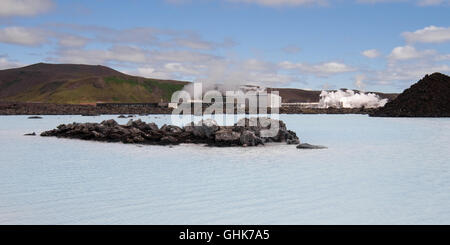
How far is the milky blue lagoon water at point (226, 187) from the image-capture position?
353 inches

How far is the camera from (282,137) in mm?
26297

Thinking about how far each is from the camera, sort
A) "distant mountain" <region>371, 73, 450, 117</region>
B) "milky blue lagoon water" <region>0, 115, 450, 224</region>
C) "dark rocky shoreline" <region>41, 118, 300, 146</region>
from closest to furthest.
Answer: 1. "milky blue lagoon water" <region>0, 115, 450, 224</region>
2. "dark rocky shoreline" <region>41, 118, 300, 146</region>
3. "distant mountain" <region>371, 73, 450, 117</region>

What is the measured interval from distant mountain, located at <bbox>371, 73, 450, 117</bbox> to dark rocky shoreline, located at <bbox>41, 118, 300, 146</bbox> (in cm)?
6065

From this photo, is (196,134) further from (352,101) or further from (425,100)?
(352,101)

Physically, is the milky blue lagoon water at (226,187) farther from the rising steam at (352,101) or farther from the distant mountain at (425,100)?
the rising steam at (352,101)

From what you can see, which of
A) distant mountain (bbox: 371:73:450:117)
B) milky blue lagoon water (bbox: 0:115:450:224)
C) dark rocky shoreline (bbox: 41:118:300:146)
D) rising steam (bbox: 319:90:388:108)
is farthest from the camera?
rising steam (bbox: 319:90:388:108)

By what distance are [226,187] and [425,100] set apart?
259 ft

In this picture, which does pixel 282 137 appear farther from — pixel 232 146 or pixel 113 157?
pixel 113 157

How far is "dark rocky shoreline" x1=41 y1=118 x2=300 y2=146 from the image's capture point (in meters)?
A: 24.5

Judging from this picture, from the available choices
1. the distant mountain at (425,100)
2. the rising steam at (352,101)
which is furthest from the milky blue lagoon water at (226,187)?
the rising steam at (352,101)

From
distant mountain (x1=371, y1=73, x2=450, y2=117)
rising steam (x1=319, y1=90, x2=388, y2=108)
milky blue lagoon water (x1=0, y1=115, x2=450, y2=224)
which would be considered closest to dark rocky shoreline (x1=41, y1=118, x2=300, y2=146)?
milky blue lagoon water (x1=0, y1=115, x2=450, y2=224)

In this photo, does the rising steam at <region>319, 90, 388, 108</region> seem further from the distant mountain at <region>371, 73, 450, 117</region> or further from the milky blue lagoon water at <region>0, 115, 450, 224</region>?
the milky blue lagoon water at <region>0, 115, 450, 224</region>
